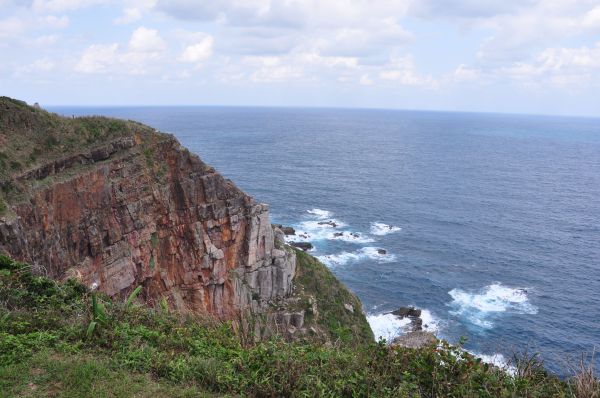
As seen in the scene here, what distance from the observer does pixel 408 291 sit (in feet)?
238

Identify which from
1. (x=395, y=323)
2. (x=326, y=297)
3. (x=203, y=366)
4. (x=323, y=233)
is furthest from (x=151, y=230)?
(x=323, y=233)

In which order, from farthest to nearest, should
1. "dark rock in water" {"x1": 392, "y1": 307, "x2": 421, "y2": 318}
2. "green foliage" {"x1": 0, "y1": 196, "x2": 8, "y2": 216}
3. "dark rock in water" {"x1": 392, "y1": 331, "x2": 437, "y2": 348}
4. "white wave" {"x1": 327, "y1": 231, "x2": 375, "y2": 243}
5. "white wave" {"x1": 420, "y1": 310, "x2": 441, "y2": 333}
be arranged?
"white wave" {"x1": 327, "y1": 231, "x2": 375, "y2": 243}
"dark rock in water" {"x1": 392, "y1": 307, "x2": 421, "y2": 318}
"white wave" {"x1": 420, "y1": 310, "x2": 441, "y2": 333}
"green foliage" {"x1": 0, "y1": 196, "x2": 8, "y2": 216}
"dark rock in water" {"x1": 392, "y1": 331, "x2": 437, "y2": 348}

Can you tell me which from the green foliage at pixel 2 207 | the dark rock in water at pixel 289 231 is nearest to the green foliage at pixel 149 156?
the green foliage at pixel 2 207

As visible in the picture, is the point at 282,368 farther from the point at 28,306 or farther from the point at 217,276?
the point at 217,276

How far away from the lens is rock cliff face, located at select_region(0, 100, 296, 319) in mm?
37812

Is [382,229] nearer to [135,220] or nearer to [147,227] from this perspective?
[147,227]

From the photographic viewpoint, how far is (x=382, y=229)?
96875mm

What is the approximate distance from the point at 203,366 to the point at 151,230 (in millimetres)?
32198

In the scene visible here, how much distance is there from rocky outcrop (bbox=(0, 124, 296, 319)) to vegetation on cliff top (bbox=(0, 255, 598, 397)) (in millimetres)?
18545

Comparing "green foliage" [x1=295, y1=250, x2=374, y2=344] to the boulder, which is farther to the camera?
the boulder

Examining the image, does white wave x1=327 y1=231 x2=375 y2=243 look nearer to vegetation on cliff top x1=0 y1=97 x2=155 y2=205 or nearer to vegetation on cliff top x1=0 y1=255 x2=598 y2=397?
vegetation on cliff top x1=0 y1=97 x2=155 y2=205

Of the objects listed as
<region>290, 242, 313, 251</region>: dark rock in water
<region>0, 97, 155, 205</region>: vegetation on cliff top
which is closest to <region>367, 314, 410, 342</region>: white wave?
<region>290, 242, 313, 251</region>: dark rock in water

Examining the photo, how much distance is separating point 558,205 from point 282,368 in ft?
382

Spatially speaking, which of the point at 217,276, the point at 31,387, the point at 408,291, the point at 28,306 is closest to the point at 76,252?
the point at 217,276
